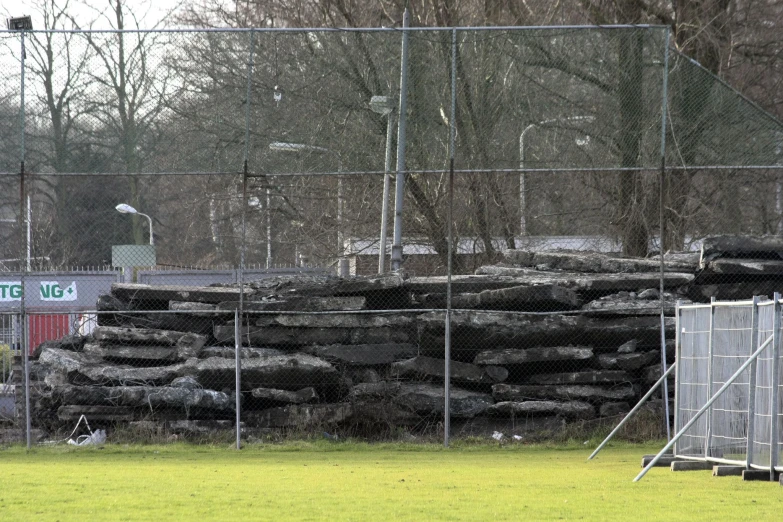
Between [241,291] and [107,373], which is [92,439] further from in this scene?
[241,291]

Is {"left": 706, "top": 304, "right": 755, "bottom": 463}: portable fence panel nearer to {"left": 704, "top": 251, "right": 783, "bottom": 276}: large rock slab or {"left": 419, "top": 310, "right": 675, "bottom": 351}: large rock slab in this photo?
{"left": 419, "top": 310, "right": 675, "bottom": 351}: large rock slab

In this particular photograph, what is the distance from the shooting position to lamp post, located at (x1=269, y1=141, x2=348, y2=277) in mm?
15414

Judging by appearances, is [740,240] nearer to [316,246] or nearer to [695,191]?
[695,191]

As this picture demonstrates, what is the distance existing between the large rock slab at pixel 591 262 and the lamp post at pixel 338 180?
9.35 feet

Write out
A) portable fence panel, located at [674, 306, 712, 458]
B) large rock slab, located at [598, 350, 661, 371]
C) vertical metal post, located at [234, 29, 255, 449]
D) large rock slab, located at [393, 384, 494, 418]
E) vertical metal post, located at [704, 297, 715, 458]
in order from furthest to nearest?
large rock slab, located at [598, 350, 661, 371]
large rock slab, located at [393, 384, 494, 418]
vertical metal post, located at [234, 29, 255, 449]
portable fence panel, located at [674, 306, 712, 458]
vertical metal post, located at [704, 297, 715, 458]

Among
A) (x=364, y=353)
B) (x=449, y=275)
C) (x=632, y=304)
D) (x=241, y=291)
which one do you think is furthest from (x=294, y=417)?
(x=632, y=304)

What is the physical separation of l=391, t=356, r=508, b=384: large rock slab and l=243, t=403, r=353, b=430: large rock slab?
1138 millimetres

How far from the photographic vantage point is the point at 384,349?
15.6m

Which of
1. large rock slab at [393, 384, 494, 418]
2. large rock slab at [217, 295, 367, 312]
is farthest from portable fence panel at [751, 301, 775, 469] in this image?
large rock slab at [217, 295, 367, 312]

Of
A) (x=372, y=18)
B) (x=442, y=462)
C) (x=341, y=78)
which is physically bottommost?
(x=442, y=462)

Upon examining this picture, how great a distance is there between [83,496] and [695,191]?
37.4 feet

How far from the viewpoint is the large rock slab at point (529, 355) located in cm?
1552

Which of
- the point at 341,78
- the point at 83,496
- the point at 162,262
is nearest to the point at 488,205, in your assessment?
the point at 341,78

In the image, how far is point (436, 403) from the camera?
15.3 m
